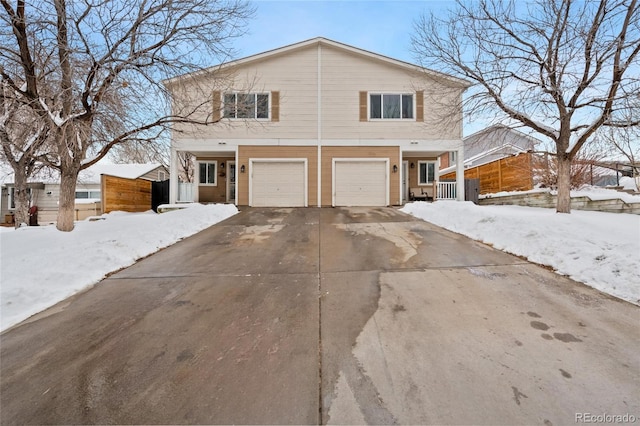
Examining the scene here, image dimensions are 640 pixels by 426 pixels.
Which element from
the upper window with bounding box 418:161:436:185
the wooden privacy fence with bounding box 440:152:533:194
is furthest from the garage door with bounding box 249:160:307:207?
the wooden privacy fence with bounding box 440:152:533:194

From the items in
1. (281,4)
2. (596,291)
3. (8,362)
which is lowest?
(8,362)

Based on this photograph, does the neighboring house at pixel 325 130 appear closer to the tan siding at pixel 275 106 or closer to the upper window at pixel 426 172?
the tan siding at pixel 275 106

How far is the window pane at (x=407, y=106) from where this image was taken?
489 inches

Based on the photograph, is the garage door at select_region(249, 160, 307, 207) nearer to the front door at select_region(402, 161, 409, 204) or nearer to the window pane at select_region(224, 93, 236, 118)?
the window pane at select_region(224, 93, 236, 118)

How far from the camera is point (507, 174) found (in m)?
Result: 13.6

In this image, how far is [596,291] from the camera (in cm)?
340

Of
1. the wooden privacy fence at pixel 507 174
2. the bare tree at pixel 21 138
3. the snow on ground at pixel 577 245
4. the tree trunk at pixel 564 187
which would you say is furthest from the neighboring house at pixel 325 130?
the snow on ground at pixel 577 245

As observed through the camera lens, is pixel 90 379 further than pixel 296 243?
No

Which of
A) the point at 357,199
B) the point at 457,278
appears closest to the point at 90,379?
the point at 457,278

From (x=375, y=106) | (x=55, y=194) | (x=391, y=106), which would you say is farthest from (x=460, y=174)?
(x=55, y=194)

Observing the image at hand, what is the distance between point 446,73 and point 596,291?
23.9ft

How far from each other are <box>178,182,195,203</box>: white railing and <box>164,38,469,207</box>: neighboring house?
0.42m

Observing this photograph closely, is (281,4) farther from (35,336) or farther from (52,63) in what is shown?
(35,336)

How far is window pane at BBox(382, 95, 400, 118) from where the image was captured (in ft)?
40.8
